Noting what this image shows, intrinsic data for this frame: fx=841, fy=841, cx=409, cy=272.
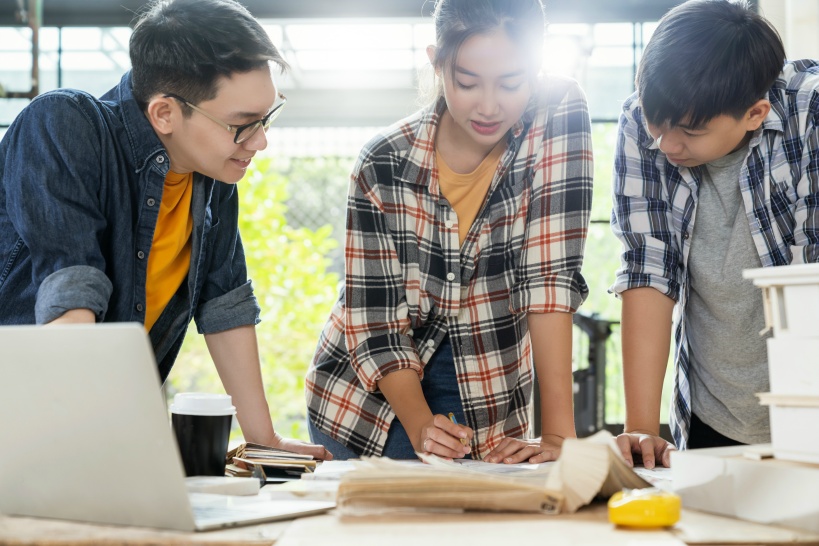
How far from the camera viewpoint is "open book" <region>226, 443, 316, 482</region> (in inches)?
42.4

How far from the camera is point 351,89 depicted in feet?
12.9

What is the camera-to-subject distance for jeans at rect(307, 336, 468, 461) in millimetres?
1590

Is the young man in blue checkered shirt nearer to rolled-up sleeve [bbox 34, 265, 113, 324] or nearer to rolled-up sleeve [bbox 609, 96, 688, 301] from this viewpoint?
rolled-up sleeve [bbox 609, 96, 688, 301]

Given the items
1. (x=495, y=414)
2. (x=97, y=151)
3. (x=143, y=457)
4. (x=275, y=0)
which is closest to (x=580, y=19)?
(x=275, y=0)

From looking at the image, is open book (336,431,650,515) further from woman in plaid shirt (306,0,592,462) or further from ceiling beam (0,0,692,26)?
ceiling beam (0,0,692,26)

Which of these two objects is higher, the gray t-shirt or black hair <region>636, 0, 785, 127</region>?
black hair <region>636, 0, 785, 127</region>

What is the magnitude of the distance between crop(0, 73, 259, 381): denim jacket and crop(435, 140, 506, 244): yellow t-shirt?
1.40 feet

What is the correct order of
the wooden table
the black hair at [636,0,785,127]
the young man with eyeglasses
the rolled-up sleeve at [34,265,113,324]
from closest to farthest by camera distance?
1. the wooden table
2. the rolled-up sleeve at [34,265,113,324]
3. the young man with eyeglasses
4. the black hair at [636,0,785,127]

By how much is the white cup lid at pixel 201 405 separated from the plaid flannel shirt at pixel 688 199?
2.57 feet

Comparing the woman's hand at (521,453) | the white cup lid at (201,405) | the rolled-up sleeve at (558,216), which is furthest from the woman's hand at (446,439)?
the white cup lid at (201,405)

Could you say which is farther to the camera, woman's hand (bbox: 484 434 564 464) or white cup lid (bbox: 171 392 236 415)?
woman's hand (bbox: 484 434 564 464)

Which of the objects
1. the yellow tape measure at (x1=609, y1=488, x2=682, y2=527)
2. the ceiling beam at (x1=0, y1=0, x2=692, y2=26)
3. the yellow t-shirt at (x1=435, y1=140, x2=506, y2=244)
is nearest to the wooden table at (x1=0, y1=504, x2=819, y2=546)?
the yellow tape measure at (x1=609, y1=488, x2=682, y2=527)

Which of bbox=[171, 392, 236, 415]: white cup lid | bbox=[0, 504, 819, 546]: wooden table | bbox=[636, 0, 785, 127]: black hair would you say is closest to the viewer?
bbox=[0, 504, 819, 546]: wooden table

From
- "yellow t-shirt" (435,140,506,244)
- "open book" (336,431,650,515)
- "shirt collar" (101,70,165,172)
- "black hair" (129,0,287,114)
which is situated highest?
"black hair" (129,0,287,114)
